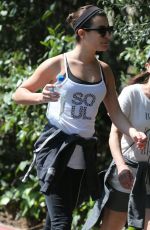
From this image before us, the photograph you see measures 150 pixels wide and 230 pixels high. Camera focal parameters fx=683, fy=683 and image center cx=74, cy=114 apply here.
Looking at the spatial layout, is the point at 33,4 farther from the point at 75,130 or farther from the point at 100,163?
the point at 75,130

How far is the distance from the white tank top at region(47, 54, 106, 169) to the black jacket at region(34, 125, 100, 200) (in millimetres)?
34

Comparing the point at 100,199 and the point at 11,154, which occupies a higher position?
the point at 100,199

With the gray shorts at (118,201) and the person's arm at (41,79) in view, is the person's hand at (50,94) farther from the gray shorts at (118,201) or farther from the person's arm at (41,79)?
the gray shorts at (118,201)

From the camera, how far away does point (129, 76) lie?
6160 mm

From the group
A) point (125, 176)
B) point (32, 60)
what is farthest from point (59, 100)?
point (32, 60)

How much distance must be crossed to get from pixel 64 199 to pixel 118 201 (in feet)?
1.63

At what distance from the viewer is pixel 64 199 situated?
4.14 m

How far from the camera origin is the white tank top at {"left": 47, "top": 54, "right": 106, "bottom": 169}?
4.07 meters

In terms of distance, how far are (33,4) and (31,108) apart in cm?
129

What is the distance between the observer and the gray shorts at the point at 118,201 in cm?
448

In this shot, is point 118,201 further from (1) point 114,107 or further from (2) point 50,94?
(2) point 50,94

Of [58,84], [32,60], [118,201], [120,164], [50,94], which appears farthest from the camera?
[32,60]

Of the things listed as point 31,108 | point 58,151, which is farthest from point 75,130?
point 31,108

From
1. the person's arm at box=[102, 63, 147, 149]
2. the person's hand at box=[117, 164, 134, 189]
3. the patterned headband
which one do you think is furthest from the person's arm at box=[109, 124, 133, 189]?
the patterned headband
